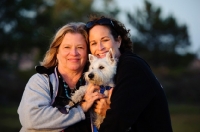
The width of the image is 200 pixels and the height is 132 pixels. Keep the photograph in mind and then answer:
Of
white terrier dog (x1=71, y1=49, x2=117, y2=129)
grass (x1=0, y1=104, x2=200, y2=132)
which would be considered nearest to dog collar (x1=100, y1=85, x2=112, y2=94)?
white terrier dog (x1=71, y1=49, x2=117, y2=129)

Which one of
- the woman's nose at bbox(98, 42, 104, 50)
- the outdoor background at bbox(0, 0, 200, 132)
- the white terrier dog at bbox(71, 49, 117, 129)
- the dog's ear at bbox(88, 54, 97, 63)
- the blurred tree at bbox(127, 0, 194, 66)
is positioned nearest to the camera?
the white terrier dog at bbox(71, 49, 117, 129)

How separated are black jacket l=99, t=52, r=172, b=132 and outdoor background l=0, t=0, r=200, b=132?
1264 centimetres

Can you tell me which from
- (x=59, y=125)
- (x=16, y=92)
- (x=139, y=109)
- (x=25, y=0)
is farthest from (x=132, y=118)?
(x=16, y=92)

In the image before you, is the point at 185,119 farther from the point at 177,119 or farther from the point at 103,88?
the point at 103,88

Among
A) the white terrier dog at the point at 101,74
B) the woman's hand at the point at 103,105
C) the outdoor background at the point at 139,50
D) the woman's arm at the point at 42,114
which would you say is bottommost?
the woman's arm at the point at 42,114

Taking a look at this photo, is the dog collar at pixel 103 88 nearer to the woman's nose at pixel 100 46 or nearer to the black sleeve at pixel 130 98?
the woman's nose at pixel 100 46

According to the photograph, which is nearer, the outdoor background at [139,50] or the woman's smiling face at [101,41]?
the woman's smiling face at [101,41]

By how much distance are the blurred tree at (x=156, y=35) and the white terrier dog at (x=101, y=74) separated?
27.4 meters

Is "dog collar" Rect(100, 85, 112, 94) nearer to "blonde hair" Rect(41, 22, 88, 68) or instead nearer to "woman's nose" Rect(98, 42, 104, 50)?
"woman's nose" Rect(98, 42, 104, 50)

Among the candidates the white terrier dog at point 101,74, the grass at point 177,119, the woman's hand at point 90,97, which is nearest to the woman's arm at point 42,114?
the woman's hand at point 90,97

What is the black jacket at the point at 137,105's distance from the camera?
3727 millimetres

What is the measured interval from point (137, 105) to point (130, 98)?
0.11 m

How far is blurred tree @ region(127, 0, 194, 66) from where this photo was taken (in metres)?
32.4

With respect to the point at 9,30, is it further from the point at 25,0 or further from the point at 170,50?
the point at 170,50
